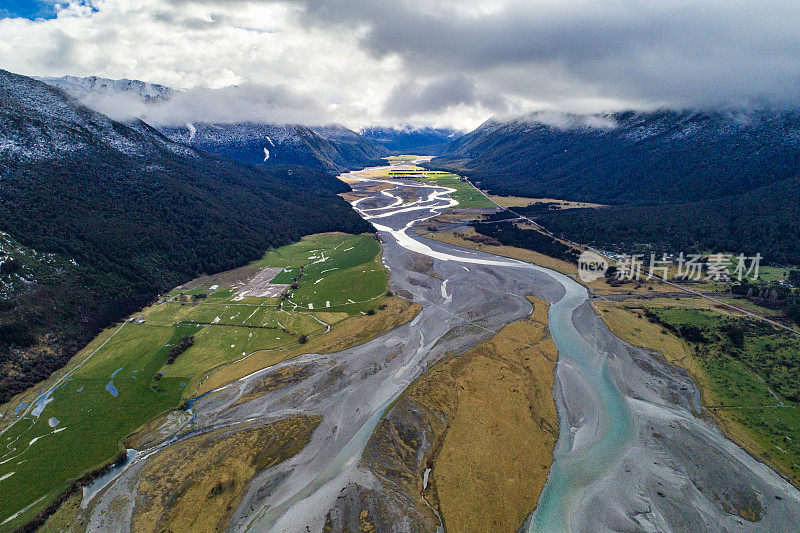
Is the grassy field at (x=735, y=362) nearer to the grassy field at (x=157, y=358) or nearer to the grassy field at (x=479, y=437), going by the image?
the grassy field at (x=479, y=437)

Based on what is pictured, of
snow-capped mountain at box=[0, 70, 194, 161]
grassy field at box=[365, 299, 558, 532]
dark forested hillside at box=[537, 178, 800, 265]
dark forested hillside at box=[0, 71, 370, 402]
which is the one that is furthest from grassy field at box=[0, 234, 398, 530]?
dark forested hillside at box=[537, 178, 800, 265]

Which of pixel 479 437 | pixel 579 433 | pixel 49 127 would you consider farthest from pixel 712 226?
pixel 49 127

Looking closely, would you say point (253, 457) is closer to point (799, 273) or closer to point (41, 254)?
point (41, 254)

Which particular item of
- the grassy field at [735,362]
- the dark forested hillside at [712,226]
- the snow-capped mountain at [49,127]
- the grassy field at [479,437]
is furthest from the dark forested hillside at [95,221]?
the grassy field at [735,362]

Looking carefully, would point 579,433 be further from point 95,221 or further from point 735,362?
point 95,221

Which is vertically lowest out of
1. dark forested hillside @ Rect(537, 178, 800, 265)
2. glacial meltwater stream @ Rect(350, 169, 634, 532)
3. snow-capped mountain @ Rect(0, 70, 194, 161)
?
glacial meltwater stream @ Rect(350, 169, 634, 532)

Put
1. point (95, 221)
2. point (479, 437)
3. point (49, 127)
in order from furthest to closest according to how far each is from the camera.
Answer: point (49, 127) → point (95, 221) → point (479, 437)

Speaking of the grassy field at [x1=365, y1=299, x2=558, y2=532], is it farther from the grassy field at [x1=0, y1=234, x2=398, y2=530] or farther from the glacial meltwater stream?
the grassy field at [x1=0, y1=234, x2=398, y2=530]
